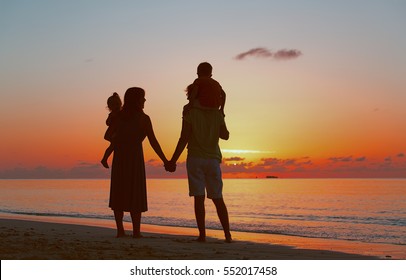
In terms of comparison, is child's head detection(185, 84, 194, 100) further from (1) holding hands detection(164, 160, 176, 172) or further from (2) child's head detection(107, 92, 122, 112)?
(2) child's head detection(107, 92, 122, 112)

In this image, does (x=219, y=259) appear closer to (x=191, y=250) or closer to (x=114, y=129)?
(x=191, y=250)

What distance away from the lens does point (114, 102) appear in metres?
A: 8.65

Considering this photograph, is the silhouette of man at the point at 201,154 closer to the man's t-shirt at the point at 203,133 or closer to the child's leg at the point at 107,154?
the man's t-shirt at the point at 203,133

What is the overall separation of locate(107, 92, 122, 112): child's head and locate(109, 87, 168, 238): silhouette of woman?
177mm

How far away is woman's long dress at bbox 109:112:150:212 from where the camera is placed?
8.48 m

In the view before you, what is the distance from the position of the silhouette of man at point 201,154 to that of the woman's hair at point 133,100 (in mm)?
1038

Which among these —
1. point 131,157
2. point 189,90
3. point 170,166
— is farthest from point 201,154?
point 131,157

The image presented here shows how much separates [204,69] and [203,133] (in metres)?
0.89

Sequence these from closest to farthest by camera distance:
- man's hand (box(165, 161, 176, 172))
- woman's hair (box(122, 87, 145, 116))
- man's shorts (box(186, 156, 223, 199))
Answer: man's shorts (box(186, 156, 223, 199))
man's hand (box(165, 161, 176, 172))
woman's hair (box(122, 87, 145, 116))

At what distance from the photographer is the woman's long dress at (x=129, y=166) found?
8484 millimetres

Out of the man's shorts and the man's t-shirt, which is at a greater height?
the man's t-shirt

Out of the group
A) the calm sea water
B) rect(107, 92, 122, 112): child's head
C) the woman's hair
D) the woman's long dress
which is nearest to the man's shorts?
the woman's long dress

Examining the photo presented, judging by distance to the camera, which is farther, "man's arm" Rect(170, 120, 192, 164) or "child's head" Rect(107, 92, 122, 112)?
"child's head" Rect(107, 92, 122, 112)
